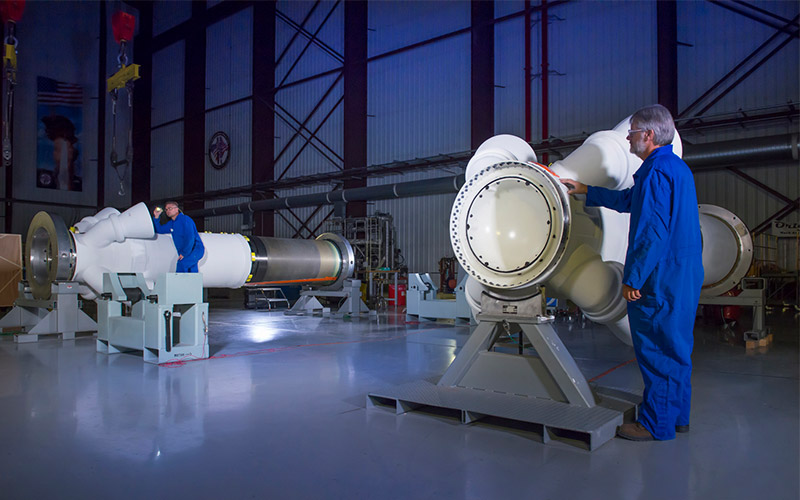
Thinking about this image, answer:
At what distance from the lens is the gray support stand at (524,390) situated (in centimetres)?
272

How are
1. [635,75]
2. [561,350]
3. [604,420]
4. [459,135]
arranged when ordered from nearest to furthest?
[604,420], [561,350], [635,75], [459,135]

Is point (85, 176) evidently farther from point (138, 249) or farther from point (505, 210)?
point (505, 210)

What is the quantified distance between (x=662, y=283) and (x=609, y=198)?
59 centimetres

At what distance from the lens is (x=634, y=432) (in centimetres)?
271

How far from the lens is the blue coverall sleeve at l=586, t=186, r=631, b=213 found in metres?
2.94

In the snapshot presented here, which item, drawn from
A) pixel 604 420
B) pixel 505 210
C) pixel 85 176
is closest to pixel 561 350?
pixel 604 420

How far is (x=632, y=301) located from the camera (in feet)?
8.89

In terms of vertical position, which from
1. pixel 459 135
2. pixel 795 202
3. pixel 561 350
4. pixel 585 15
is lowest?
pixel 561 350

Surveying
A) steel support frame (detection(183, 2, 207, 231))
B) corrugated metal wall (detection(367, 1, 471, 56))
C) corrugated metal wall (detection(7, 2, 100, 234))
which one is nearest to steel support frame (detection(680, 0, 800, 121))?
corrugated metal wall (detection(367, 1, 471, 56))

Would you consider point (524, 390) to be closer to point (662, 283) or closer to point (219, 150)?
point (662, 283)

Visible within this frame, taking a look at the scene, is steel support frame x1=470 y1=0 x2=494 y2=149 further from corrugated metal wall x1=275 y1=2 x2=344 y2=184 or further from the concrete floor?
the concrete floor

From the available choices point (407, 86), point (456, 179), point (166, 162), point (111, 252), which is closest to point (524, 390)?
point (111, 252)

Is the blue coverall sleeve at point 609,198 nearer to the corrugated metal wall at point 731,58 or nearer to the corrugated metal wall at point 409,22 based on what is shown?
the corrugated metal wall at point 731,58

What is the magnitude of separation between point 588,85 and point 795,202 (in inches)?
178
